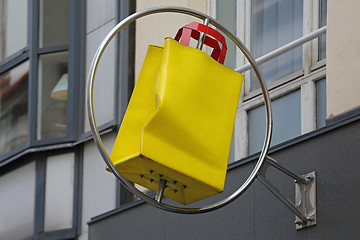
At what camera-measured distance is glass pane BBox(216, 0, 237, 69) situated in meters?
9.38

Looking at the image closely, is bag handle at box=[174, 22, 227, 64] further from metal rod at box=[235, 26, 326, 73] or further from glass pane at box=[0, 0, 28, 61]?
glass pane at box=[0, 0, 28, 61]

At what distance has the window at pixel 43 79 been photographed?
1200cm

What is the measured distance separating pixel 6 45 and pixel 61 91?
1.89m

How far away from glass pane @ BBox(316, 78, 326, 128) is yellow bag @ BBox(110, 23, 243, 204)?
1.70 metres

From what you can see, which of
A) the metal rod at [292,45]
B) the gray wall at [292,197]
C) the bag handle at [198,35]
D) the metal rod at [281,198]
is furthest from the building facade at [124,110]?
the bag handle at [198,35]

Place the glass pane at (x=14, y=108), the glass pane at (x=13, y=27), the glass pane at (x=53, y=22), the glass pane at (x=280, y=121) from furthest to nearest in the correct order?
the glass pane at (x=13, y=27), the glass pane at (x=14, y=108), the glass pane at (x=53, y=22), the glass pane at (x=280, y=121)

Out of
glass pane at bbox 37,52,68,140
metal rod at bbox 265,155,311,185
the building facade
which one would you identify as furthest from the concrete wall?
glass pane at bbox 37,52,68,140

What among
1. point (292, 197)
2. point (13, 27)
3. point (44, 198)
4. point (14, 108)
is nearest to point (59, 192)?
point (44, 198)

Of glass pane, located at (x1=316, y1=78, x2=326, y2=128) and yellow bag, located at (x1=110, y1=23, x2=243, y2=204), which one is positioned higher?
glass pane, located at (x1=316, y1=78, x2=326, y2=128)

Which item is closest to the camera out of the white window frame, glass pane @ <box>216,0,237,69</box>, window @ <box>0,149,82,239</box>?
the white window frame

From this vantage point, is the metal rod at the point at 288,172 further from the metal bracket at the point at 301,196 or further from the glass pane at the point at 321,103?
the glass pane at the point at 321,103

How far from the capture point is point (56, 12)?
1248cm

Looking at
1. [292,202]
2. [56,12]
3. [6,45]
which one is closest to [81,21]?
[56,12]

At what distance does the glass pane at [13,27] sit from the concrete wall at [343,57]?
673 centimetres
